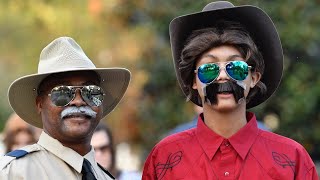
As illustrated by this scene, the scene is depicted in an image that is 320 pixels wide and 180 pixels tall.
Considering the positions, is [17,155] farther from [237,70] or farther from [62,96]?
[237,70]

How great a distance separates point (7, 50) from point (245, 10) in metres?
10.00

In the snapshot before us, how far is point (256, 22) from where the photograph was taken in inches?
251

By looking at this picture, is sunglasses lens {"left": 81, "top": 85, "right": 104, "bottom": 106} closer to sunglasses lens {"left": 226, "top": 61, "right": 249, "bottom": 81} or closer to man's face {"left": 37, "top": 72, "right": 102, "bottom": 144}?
man's face {"left": 37, "top": 72, "right": 102, "bottom": 144}

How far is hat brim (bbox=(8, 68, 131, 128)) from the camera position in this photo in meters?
6.38

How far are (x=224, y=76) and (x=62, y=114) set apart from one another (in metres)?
0.98

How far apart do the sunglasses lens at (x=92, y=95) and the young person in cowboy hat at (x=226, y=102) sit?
1.69 ft

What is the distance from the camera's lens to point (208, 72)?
619cm

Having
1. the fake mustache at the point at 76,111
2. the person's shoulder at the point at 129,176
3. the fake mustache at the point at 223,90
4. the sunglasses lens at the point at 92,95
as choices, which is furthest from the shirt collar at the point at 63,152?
the person's shoulder at the point at 129,176

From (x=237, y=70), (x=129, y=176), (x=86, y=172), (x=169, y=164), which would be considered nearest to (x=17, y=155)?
(x=86, y=172)

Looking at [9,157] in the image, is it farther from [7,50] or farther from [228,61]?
[7,50]

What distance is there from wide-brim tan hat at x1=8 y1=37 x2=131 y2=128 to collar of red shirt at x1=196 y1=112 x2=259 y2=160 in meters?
0.69

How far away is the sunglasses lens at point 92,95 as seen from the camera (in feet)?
20.4

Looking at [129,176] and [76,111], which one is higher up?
[76,111]

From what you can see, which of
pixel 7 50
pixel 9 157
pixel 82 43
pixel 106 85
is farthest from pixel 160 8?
pixel 9 157
